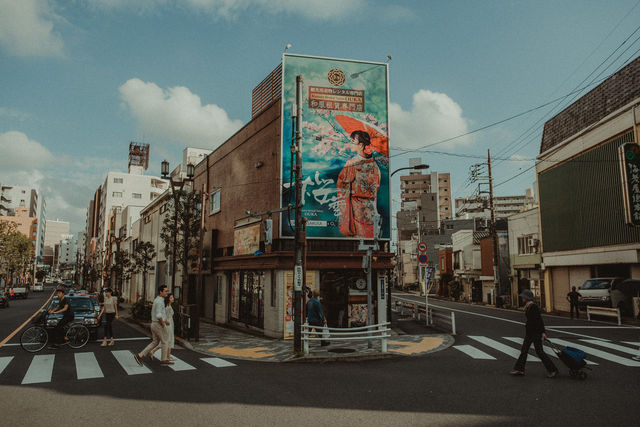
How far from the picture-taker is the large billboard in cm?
1895

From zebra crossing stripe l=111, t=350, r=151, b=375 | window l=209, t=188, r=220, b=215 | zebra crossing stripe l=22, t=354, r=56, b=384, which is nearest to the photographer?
zebra crossing stripe l=22, t=354, r=56, b=384

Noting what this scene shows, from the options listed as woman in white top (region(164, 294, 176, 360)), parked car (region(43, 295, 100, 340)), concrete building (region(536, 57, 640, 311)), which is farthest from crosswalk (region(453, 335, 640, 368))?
parked car (region(43, 295, 100, 340))

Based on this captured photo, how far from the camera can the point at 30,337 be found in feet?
43.6

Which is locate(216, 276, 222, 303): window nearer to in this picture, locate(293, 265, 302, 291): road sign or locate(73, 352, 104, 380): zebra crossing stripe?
locate(73, 352, 104, 380): zebra crossing stripe

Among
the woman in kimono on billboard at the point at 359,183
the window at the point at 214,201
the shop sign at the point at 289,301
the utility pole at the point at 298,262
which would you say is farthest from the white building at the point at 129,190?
the utility pole at the point at 298,262

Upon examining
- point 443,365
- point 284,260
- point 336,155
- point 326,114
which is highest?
point 326,114

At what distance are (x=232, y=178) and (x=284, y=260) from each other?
8402mm

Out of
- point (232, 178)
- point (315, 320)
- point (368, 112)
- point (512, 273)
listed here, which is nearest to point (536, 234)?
point (512, 273)

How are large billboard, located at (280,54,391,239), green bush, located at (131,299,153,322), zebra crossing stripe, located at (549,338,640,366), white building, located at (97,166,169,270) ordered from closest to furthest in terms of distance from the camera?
1. zebra crossing stripe, located at (549,338,640,366)
2. large billboard, located at (280,54,391,239)
3. green bush, located at (131,299,153,322)
4. white building, located at (97,166,169,270)

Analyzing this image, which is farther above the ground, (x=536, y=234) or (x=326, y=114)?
(x=326, y=114)

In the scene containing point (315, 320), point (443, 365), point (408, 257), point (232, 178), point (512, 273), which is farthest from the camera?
point (408, 257)

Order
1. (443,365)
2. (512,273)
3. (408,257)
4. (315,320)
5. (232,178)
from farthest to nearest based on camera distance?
1. (408,257)
2. (512,273)
3. (232,178)
4. (315,320)
5. (443,365)

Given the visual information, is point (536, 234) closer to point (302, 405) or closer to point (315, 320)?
point (315, 320)

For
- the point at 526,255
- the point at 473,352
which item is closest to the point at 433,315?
the point at 473,352
